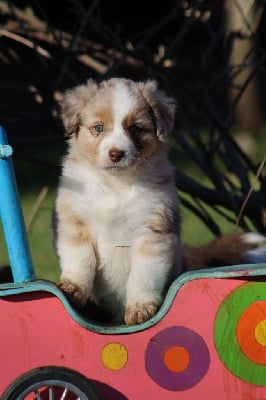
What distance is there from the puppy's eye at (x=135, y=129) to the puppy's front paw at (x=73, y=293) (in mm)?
595

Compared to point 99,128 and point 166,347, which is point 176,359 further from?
point 99,128

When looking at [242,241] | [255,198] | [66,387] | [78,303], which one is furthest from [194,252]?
[66,387]

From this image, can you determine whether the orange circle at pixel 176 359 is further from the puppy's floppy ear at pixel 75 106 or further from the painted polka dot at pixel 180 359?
the puppy's floppy ear at pixel 75 106

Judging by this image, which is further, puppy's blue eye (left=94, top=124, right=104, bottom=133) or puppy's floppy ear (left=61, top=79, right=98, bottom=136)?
puppy's floppy ear (left=61, top=79, right=98, bottom=136)

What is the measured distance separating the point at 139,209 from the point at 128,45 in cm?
171

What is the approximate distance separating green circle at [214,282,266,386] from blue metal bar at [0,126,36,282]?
0.68 meters

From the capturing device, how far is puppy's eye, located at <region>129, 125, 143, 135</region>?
324 cm

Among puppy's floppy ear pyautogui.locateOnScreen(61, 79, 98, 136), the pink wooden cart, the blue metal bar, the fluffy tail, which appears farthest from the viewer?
the fluffy tail

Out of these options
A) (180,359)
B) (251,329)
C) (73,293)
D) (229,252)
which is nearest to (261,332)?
(251,329)

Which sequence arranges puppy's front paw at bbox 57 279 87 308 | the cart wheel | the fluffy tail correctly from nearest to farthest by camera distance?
the cart wheel < puppy's front paw at bbox 57 279 87 308 < the fluffy tail

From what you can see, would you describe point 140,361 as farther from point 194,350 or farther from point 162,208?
point 162,208

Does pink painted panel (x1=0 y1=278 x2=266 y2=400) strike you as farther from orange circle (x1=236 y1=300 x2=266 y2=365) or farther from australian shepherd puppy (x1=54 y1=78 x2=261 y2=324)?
australian shepherd puppy (x1=54 y1=78 x2=261 y2=324)

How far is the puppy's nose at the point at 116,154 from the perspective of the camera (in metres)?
3.13

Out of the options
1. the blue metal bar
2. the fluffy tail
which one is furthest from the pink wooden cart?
the fluffy tail
